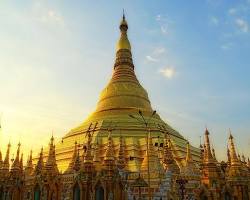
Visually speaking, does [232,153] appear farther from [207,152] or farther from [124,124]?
[124,124]

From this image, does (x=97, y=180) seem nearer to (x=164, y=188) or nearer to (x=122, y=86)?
(x=164, y=188)

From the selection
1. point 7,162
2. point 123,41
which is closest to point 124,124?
point 7,162

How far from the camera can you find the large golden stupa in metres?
40.9

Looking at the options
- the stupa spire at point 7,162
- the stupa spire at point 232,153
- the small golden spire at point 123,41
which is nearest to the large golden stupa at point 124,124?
the small golden spire at point 123,41

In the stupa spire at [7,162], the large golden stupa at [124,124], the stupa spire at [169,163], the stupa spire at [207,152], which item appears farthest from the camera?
the large golden stupa at [124,124]

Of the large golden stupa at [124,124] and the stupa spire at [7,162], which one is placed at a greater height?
the large golden stupa at [124,124]

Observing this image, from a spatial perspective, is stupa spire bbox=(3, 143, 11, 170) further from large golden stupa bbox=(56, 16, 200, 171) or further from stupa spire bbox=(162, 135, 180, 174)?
stupa spire bbox=(162, 135, 180, 174)

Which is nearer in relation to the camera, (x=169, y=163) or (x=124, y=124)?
(x=169, y=163)

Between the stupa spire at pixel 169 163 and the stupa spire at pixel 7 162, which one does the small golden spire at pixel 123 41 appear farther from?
the stupa spire at pixel 7 162

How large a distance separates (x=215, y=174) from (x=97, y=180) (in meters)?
10.00

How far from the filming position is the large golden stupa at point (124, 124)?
40.9 m

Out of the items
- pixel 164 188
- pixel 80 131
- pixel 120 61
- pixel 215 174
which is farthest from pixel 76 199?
pixel 120 61

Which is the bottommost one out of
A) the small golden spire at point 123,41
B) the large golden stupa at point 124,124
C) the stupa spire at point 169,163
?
the stupa spire at point 169,163

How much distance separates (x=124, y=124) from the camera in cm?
4597
